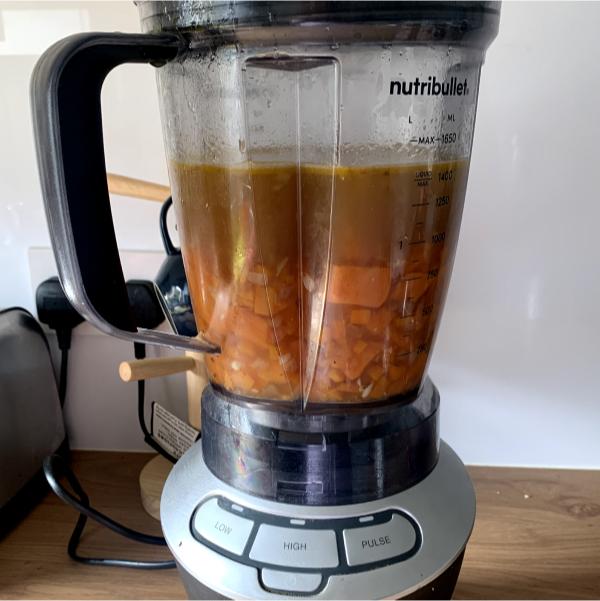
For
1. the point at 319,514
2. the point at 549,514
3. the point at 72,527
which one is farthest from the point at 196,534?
the point at 549,514

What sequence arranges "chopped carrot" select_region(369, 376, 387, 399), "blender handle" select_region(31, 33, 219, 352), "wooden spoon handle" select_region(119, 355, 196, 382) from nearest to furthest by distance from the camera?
"blender handle" select_region(31, 33, 219, 352) < "chopped carrot" select_region(369, 376, 387, 399) < "wooden spoon handle" select_region(119, 355, 196, 382)

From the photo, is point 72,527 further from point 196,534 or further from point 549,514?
point 549,514

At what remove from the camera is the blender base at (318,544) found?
396mm

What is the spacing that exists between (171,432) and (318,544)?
1.19 ft

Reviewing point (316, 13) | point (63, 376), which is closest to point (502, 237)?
point (316, 13)

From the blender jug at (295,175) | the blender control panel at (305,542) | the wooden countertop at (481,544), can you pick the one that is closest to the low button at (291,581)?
the blender control panel at (305,542)

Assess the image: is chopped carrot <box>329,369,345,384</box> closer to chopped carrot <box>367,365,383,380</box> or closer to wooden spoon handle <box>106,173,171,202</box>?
chopped carrot <box>367,365,383,380</box>

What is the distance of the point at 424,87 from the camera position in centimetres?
38

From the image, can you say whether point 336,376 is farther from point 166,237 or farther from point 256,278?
point 166,237

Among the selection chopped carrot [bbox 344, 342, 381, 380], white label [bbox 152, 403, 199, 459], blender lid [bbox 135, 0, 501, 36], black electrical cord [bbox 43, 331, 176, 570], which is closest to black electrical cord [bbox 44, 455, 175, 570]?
black electrical cord [bbox 43, 331, 176, 570]

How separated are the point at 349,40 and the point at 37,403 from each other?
53cm

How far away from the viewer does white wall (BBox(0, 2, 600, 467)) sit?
0.62 metres

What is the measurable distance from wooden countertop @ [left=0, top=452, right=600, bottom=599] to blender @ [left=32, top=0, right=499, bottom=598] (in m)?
0.21

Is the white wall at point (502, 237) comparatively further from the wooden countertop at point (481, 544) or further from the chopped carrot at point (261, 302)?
the chopped carrot at point (261, 302)
